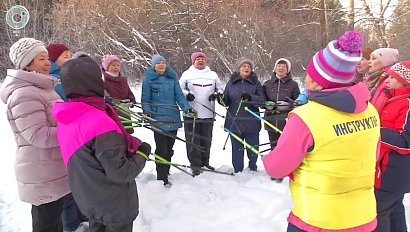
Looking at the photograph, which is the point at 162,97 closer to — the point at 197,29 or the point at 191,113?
the point at 191,113

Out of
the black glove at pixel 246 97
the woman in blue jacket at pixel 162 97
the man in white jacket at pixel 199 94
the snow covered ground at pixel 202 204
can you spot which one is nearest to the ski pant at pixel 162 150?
the woman in blue jacket at pixel 162 97

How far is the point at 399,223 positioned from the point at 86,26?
1538 centimetres

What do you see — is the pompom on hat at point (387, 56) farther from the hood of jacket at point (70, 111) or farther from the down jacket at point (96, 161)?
the hood of jacket at point (70, 111)

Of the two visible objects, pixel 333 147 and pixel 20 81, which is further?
pixel 20 81

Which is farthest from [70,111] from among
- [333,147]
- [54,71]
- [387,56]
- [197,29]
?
[197,29]

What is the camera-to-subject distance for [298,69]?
1390 centimetres

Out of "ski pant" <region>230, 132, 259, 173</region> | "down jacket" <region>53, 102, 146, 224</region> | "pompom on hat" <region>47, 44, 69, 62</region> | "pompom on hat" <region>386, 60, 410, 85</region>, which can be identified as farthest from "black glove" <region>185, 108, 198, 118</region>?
"pompom on hat" <region>386, 60, 410, 85</region>

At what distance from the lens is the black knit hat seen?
182cm

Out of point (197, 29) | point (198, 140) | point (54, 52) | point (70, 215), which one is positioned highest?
point (197, 29)

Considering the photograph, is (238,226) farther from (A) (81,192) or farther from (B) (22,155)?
(B) (22,155)

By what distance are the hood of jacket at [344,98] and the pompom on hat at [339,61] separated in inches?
2.1

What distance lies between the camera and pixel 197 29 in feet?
47.6

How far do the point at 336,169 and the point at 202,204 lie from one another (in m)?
2.22

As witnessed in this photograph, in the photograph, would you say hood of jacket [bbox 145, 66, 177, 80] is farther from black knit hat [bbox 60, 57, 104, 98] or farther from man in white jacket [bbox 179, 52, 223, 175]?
black knit hat [bbox 60, 57, 104, 98]
